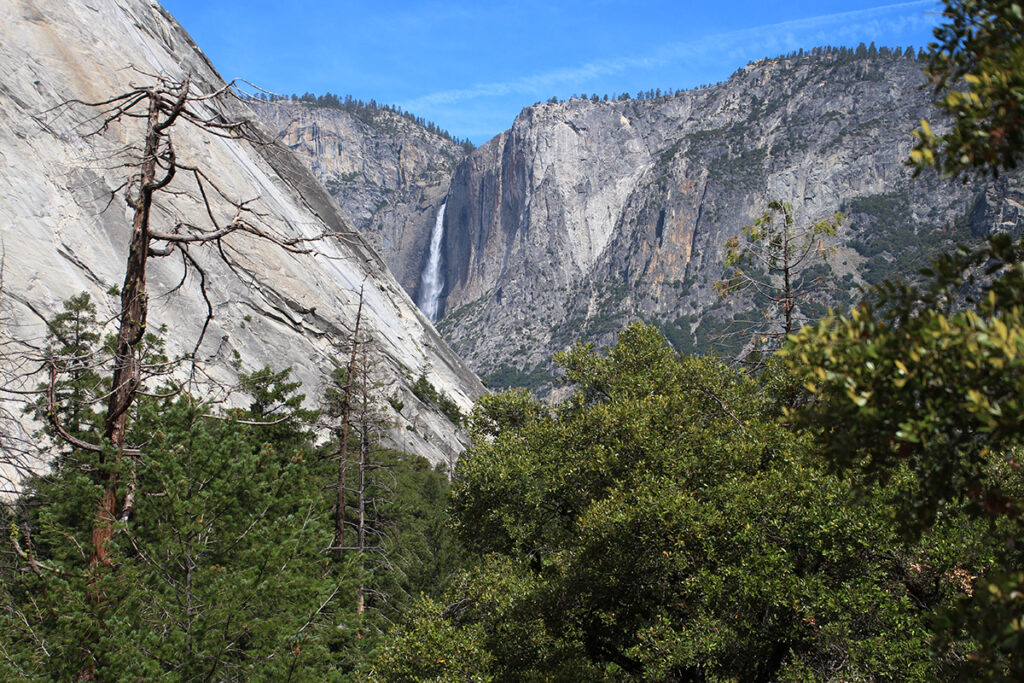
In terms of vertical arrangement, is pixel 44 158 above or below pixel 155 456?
above

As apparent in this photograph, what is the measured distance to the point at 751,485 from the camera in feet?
35.3

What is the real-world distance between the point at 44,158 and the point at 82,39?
→ 42.4 ft

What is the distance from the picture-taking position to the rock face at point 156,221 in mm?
36188

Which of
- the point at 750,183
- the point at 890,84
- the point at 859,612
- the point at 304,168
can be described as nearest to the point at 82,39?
the point at 304,168

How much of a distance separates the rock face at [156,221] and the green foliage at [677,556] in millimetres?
10173

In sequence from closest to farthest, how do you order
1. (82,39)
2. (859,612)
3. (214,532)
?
(214,532)
(859,612)
(82,39)

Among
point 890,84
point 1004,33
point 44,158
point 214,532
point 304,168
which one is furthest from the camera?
point 890,84

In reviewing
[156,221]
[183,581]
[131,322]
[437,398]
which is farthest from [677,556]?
[437,398]

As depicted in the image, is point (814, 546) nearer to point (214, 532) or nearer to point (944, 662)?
point (944, 662)

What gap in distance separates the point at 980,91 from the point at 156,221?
44.4 m

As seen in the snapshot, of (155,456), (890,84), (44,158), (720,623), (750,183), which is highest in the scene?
(890,84)

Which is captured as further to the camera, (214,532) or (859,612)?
(859,612)

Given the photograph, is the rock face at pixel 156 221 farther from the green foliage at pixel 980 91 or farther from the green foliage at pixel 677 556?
the green foliage at pixel 980 91

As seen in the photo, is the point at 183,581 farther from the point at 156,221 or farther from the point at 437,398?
the point at 437,398
